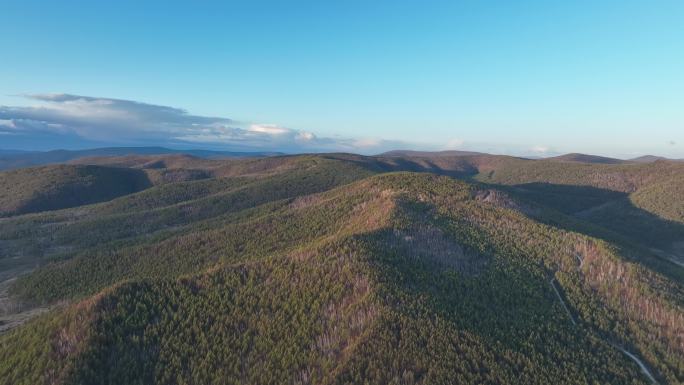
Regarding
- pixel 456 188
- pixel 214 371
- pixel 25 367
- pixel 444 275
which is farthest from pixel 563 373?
pixel 456 188

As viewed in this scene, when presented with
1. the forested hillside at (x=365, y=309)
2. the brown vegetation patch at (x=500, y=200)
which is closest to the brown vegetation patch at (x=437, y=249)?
the forested hillside at (x=365, y=309)

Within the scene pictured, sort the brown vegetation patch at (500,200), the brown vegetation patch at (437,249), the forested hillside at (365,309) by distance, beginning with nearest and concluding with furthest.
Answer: the forested hillside at (365,309) < the brown vegetation patch at (437,249) < the brown vegetation patch at (500,200)

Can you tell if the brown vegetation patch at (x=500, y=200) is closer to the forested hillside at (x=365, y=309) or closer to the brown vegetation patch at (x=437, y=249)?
the forested hillside at (x=365, y=309)

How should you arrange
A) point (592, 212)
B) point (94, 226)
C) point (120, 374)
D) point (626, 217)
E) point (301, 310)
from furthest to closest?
point (592, 212)
point (626, 217)
point (94, 226)
point (301, 310)
point (120, 374)

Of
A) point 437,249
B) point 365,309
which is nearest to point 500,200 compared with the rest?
point 437,249

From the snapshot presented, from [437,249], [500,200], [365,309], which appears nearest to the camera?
[365,309]

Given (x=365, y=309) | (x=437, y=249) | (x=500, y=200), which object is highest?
(x=500, y=200)

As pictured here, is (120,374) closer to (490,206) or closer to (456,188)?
(490,206)

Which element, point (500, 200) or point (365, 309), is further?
point (500, 200)

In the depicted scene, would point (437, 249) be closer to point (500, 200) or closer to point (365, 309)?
point (365, 309)

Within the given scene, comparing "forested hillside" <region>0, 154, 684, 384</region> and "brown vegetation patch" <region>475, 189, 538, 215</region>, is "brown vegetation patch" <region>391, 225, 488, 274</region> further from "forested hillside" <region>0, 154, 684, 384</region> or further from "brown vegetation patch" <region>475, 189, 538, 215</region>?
"brown vegetation patch" <region>475, 189, 538, 215</region>

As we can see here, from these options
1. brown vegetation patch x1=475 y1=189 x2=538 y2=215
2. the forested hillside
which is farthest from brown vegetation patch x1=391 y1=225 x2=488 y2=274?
brown vegetation patch x1=475 y1=189 x2=538 y2=215
